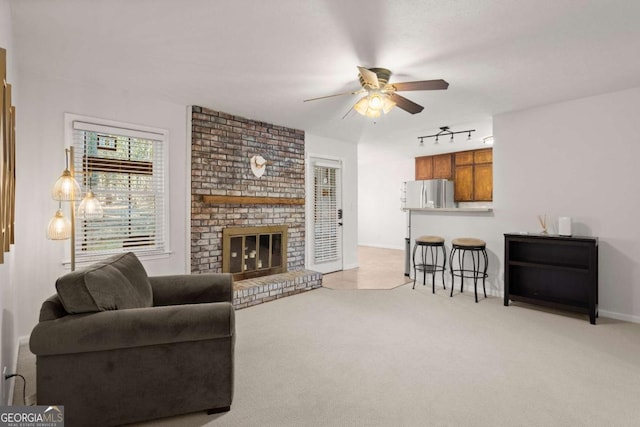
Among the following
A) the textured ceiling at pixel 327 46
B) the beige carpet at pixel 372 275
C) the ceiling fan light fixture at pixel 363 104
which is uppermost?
the textured ceiling at pixel 327 46

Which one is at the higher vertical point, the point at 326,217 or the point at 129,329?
the point at 326,217

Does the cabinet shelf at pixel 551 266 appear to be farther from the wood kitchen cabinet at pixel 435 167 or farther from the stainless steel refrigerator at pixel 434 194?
the wood kitchen cabinet at pixel 435 167

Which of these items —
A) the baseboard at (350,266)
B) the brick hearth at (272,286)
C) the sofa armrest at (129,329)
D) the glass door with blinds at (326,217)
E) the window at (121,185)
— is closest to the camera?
the sofa armrest at (129,329)

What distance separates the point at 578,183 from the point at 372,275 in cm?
309

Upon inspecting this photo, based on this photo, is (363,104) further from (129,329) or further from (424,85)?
(129,329)

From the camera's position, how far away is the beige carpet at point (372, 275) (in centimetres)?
488

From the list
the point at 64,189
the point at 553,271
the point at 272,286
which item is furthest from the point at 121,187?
the point at 553,271

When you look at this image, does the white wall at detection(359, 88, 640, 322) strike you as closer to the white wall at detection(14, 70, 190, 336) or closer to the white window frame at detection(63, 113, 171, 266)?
the white window frame at detection(63, 113, 171, 266)

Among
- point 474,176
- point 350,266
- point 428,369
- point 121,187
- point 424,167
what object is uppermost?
point 424,167

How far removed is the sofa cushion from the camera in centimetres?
167

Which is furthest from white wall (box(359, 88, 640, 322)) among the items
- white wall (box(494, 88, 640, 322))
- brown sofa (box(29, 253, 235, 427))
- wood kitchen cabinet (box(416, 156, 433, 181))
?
brown sofa (box(29, 253, 235, 427))

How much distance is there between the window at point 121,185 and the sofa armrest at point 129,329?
1985mm

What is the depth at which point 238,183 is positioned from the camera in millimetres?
4500

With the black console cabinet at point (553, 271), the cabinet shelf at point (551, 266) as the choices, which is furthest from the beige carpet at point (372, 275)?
Result: the cabinet shelf at point (551, 266)
